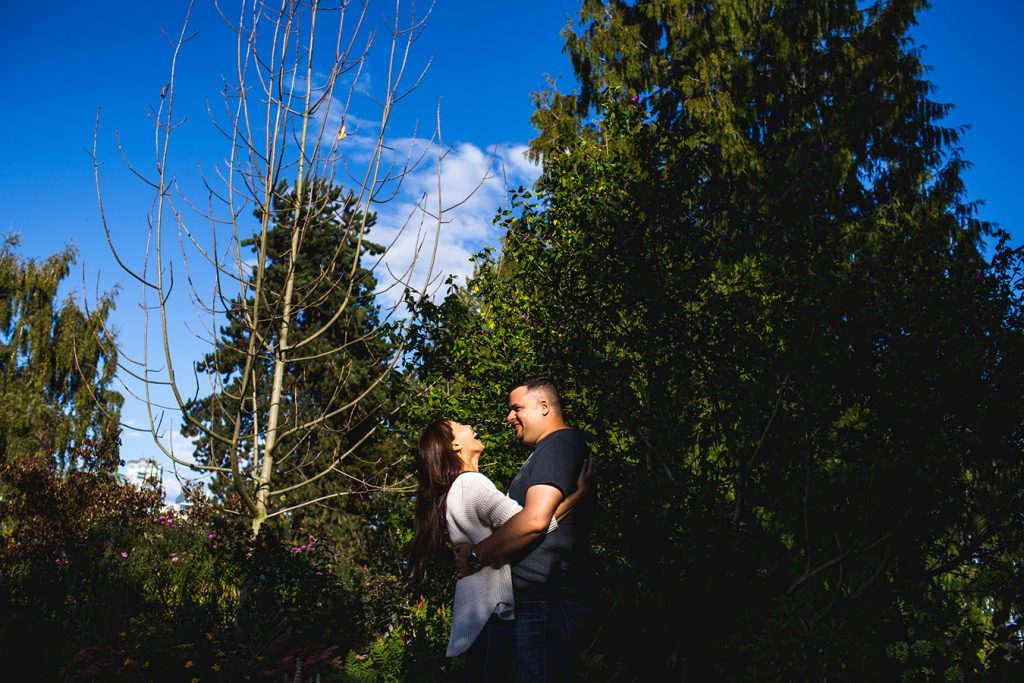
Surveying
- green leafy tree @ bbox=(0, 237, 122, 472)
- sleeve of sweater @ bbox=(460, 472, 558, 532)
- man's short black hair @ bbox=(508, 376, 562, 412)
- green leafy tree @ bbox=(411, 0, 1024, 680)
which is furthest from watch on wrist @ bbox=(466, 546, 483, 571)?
green leafy tree @ bbox=(0, 237, 122, 472)

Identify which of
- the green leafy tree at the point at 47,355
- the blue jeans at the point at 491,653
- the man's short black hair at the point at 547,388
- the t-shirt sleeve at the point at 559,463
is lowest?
the blue jeans at the point at 491,653

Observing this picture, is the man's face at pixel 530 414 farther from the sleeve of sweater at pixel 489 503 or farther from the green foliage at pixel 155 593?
the green foliage at pixel 155 593

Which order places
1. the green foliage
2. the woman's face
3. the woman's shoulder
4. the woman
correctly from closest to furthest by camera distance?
the woman < the woman's shoulder < the woman's face < the green foliage

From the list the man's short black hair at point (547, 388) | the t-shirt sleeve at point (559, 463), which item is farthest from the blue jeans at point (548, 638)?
the man's short black hair at point (547, 388)

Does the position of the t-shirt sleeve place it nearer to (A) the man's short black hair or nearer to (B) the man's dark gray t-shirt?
(B) the man's dark gray t-shirt

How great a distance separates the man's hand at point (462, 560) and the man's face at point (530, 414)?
43cm

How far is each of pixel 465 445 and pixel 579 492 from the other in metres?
0.64

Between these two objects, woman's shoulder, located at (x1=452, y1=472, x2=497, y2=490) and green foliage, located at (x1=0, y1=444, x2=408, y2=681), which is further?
green foliage, located at (x1=0, y1=444, x2=408, y2=681)

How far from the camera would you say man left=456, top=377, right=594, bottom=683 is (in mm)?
2248

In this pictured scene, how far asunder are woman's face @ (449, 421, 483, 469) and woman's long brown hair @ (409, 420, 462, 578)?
50 mm

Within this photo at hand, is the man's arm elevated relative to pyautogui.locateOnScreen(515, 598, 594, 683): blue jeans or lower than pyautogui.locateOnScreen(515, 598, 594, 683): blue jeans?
elevated

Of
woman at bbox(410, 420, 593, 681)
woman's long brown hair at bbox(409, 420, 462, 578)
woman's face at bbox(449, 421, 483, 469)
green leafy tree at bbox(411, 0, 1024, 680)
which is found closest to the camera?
woman at bbox(410, 420, 593, 681)

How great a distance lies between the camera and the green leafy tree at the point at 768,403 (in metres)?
4.26

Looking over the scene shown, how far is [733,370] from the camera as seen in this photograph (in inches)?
184
